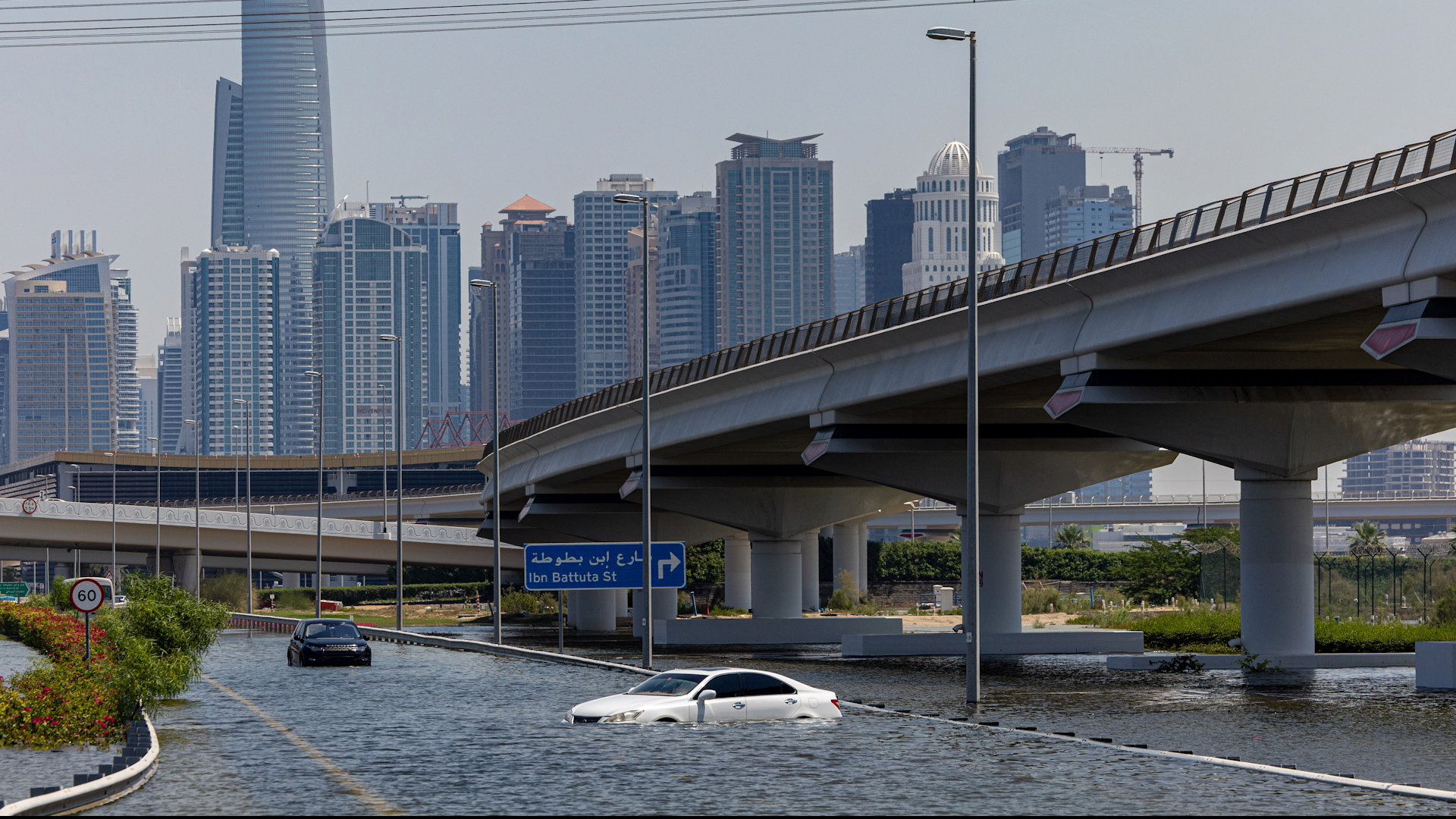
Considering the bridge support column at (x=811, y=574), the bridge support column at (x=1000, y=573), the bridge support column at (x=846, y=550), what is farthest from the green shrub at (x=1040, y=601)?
the bridge support column at (x=1000, y=573)

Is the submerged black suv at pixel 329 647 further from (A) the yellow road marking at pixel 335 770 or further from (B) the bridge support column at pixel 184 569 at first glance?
(B) the bridge support column at pixel 184 569

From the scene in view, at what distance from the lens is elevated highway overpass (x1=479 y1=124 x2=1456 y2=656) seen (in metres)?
30.9

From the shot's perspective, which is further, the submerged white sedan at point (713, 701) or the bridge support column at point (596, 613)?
the bridge support column at point (596, 613)

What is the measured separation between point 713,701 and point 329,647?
20892 millimetres

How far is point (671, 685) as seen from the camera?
2697 cm

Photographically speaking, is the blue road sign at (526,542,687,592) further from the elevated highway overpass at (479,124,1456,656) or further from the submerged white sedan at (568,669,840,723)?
the submerged white sedan at (568,669,840,723)

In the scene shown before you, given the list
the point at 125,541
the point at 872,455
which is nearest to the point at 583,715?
the point at 872,455

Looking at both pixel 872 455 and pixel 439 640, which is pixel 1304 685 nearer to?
pixel 872 455

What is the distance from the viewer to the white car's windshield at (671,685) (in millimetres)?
26484

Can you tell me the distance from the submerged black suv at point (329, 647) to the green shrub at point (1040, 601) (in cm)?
5632

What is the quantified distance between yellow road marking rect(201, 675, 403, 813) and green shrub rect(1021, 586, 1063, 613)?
231ft

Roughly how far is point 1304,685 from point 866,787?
71.5 feet

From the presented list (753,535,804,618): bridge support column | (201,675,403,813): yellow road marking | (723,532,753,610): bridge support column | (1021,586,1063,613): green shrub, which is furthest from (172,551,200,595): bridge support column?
(201,675,403,813): yellow road marking

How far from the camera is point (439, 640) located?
57406 mm
